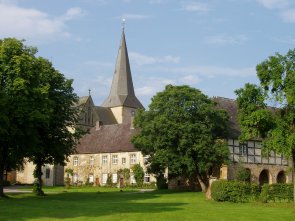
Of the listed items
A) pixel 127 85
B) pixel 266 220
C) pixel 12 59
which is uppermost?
pixel 127 85

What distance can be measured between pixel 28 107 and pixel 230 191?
16.7 m

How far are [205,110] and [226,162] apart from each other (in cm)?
553

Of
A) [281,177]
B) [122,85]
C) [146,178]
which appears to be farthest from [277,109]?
[122,85]

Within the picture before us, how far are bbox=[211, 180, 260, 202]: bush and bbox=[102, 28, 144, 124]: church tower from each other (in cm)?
6699

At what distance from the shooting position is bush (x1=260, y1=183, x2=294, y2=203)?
4056 centimetres

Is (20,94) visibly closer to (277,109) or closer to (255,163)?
(277,109)

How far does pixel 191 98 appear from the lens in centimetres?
5138

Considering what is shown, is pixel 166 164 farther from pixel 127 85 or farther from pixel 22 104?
pixel 127 85

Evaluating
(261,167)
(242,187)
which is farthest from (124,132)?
(242,187)

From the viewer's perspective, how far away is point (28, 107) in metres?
38.0

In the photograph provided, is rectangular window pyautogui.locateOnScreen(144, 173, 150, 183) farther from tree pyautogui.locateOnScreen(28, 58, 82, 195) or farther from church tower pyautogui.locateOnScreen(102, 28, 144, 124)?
church tower pyautogui.locateOnScreen(102, 28, 144, 124)

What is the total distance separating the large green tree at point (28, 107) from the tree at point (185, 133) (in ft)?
30.2

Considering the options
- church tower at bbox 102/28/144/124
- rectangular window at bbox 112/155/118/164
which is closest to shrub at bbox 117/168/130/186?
rectangular window at bbox 112/155/118/164

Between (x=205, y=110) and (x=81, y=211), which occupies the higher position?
(x=205, y=110)
